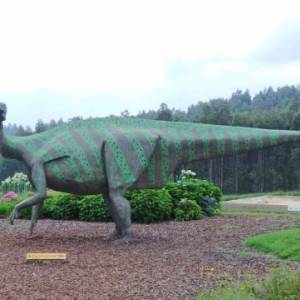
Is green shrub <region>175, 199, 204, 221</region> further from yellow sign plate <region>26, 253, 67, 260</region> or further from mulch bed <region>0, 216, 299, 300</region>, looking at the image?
yellow sign plate <region>26, 253, 67, 260</region>

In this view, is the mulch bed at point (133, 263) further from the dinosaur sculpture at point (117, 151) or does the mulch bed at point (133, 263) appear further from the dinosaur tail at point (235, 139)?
the dinosaur tail at point (235, 139)

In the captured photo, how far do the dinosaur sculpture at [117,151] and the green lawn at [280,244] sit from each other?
5.38 ft

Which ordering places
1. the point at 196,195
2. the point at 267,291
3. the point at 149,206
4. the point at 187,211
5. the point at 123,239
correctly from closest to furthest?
the point at 267,291
the point at 123,239
the point at 149,206
the point at 187,211
the point at 196,195

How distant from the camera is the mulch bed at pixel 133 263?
6.28 metres

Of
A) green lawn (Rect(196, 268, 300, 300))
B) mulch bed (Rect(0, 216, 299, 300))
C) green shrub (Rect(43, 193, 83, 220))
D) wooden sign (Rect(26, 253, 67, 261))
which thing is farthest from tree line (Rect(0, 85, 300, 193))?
green lawn (Rect(196, 268, 300, 300))

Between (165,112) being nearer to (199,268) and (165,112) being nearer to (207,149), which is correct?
(207,149)

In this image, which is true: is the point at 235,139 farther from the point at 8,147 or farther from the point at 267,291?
the point at 267,291

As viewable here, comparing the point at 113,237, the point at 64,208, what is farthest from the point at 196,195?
the point at 113,237

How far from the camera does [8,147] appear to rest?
30.8 feet

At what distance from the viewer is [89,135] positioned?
31.3ft

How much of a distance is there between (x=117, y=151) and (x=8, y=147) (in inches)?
66.4

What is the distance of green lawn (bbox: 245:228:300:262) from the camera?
813cm

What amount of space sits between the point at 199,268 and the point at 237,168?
30526 mm

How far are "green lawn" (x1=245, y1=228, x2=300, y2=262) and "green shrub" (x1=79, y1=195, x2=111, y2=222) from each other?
464cm
